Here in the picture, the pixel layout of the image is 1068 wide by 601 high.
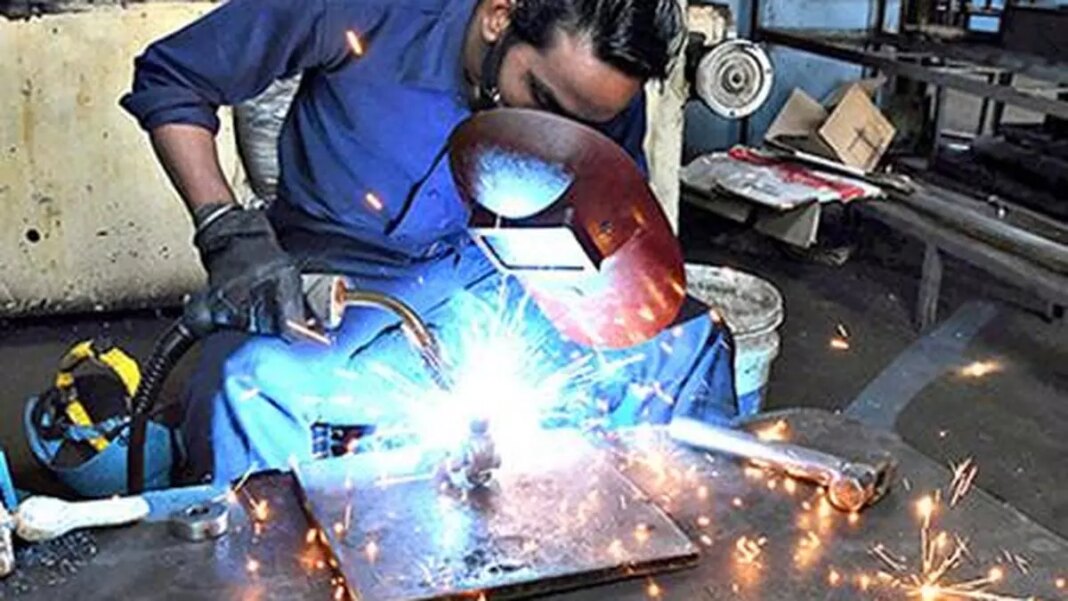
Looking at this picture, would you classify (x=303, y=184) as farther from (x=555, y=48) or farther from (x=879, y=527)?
(x=879, y=527)

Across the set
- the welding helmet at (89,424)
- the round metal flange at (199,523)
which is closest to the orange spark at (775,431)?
the round metal flange at (199,523)

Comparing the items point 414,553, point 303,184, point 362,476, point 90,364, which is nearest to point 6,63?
point 90,364

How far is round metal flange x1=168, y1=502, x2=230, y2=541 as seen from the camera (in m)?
1.21

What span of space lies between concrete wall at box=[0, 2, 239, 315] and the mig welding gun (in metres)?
1.80

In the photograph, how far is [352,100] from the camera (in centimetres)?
192

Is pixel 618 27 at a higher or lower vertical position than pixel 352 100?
higher

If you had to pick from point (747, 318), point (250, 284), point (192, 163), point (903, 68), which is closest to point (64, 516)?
point (250, 284)

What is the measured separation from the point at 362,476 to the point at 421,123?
2.41ft

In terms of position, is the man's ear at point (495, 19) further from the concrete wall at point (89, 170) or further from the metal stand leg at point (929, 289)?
the metal stand leg at point (929, 289)

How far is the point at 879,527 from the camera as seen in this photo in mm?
1299

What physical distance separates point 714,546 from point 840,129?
3105 millimetres

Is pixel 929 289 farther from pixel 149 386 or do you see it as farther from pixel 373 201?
pixel 149 386

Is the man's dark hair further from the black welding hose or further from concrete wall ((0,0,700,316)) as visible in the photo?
concrete wall ((0,0,700,316))

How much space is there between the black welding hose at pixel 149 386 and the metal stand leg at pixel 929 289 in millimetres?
2462
